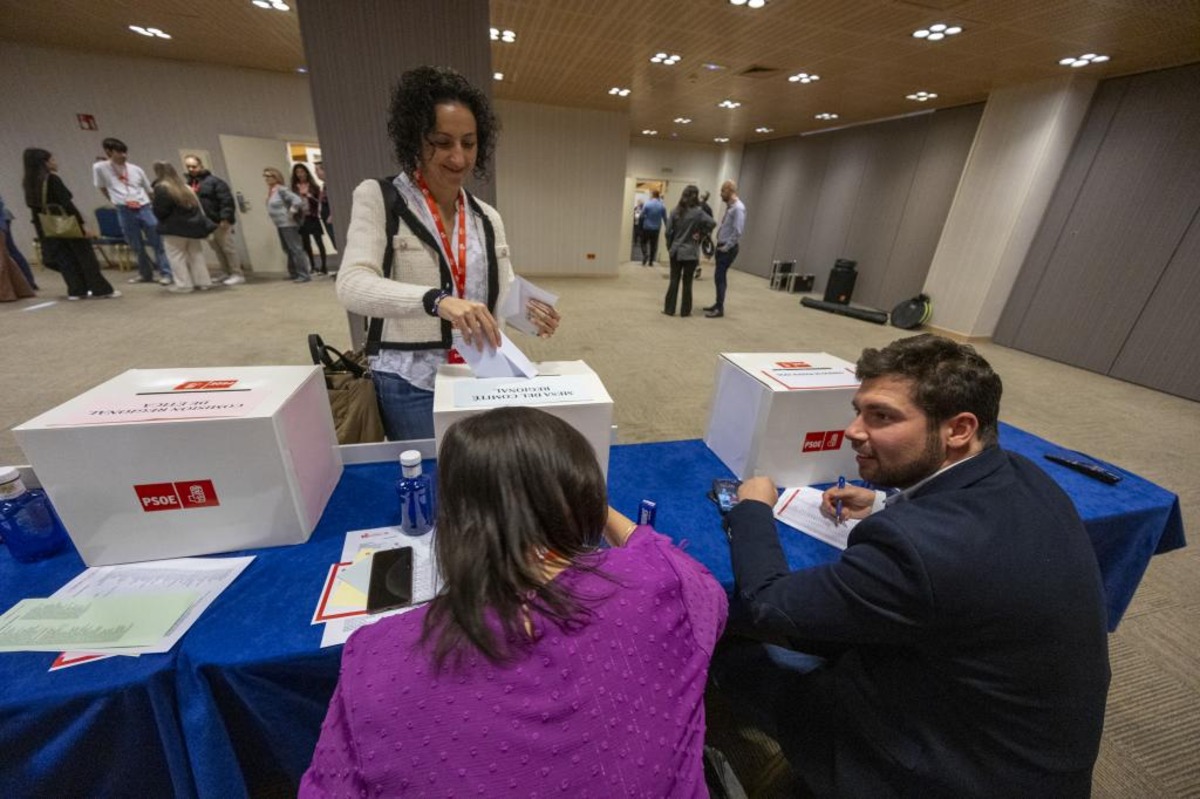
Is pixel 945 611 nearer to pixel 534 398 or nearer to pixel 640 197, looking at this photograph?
pixel 534 398

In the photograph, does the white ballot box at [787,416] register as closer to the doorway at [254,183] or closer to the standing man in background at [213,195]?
the standing man in background at [213,195]

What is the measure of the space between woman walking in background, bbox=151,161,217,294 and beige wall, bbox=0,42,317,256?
5.11ft

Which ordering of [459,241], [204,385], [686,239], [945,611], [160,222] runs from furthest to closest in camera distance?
[686,239]
[160,222]
[459,241]
[204,385]
[945,611]

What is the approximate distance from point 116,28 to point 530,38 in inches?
175

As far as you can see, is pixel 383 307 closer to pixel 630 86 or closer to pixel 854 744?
pixel 854 744

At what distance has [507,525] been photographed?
565mm

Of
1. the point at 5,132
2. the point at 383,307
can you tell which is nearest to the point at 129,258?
the point at 5,132

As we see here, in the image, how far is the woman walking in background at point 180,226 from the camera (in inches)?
194

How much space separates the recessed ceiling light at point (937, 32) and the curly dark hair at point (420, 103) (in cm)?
421

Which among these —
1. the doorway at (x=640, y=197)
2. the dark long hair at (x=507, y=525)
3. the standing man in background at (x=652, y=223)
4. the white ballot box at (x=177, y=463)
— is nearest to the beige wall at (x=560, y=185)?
the standing man in background at (x=652, y=223)

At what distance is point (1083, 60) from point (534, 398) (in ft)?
19.6

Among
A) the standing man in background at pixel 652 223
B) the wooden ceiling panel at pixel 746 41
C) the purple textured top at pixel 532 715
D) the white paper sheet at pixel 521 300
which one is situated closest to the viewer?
the purple textured top at pixel 532 715

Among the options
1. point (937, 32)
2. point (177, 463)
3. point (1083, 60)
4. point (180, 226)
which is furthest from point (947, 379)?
point (180, 226)

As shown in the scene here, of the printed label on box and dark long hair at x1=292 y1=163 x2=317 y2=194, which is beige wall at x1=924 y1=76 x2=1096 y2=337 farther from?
dark long hair at x1=292 y1=163 x2=317 y2=194
